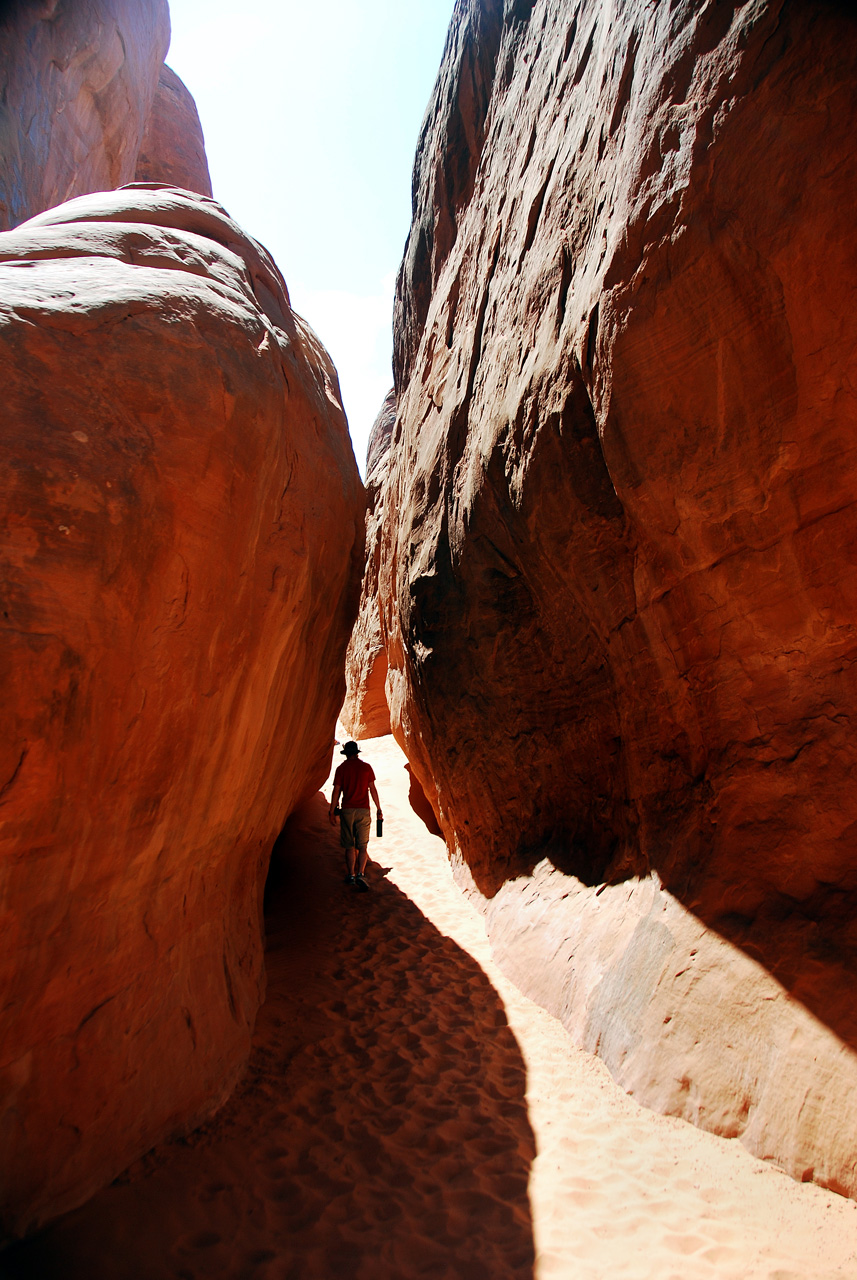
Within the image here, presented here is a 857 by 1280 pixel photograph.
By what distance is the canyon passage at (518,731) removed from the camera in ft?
9.26

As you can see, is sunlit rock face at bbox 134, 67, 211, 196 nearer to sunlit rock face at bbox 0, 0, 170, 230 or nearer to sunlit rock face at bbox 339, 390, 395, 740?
sunlit rock face at bbox 0, 0, 170, 230

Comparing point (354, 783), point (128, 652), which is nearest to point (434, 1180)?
point (128, 652)

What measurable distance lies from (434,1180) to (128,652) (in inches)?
121

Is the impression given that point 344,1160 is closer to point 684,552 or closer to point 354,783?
point 684,552

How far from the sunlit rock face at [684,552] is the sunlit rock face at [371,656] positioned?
9.80 metres

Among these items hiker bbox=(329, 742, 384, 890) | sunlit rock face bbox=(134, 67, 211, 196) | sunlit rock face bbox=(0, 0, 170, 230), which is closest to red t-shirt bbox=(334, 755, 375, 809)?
hiker bbox=(329, 742, 384, 890)

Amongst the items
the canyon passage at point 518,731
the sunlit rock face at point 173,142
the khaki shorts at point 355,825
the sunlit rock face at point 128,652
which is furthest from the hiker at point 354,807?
the sunlit rock face at point 173,142

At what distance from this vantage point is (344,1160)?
3.56m

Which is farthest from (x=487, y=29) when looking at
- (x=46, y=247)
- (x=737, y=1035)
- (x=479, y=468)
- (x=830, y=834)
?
(x=737, y=1035)

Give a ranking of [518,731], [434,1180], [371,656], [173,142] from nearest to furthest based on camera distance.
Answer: [434,1180]
[518,731]
[371,656]
[173,142]

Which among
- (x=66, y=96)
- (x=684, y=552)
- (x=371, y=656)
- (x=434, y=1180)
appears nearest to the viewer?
(x=434, y=1180)

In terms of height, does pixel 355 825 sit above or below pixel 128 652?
below

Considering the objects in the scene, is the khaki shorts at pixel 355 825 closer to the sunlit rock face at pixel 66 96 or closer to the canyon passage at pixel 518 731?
the canyon passage at pixel 518 731

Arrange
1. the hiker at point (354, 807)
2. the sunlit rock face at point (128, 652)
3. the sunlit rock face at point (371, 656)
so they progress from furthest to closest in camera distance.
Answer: the sunlit rock face at point (371, 656)
the hiker at point (354, 807)
the sunlit rock face at point (128, 652)
